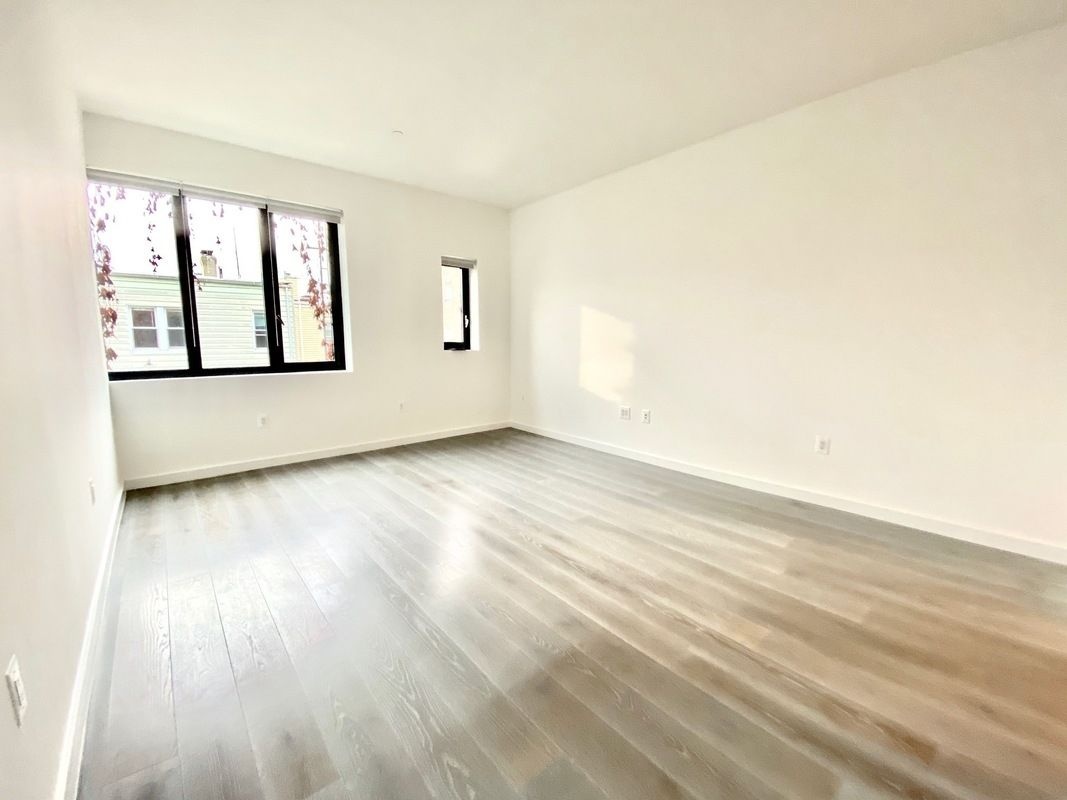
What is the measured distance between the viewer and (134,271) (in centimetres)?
337

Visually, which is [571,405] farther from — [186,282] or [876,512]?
[186,282]

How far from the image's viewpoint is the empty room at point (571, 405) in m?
1.30

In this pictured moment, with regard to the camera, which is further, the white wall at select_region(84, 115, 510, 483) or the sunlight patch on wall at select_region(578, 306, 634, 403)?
the sunlight patch on wall at select_region(578, 306, 634, 403)

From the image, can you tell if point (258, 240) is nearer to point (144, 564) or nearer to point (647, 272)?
point (144, 564)

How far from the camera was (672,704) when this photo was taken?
1.44 metres

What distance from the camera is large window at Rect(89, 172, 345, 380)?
3.32 meters

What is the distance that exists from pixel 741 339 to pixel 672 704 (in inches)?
109

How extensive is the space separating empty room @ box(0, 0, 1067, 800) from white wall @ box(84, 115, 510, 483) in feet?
0.12

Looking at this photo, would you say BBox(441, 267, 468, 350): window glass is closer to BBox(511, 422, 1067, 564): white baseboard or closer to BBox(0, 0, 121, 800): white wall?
BBox(511, 422, 1067, 564): white baseboard

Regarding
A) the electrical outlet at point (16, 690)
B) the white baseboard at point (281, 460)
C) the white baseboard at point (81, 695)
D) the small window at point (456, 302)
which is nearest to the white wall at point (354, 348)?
the white baseboard at point (281, 460)

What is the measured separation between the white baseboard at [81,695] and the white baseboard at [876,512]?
372 cm

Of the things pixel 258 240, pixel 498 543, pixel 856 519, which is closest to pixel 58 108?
pixel 258 240

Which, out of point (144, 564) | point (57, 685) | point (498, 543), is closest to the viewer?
point (57, 685)

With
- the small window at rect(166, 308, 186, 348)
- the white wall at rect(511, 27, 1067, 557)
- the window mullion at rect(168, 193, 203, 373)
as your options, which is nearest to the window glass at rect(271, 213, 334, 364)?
the window mullion at rect(168, 193, 203, 373)
